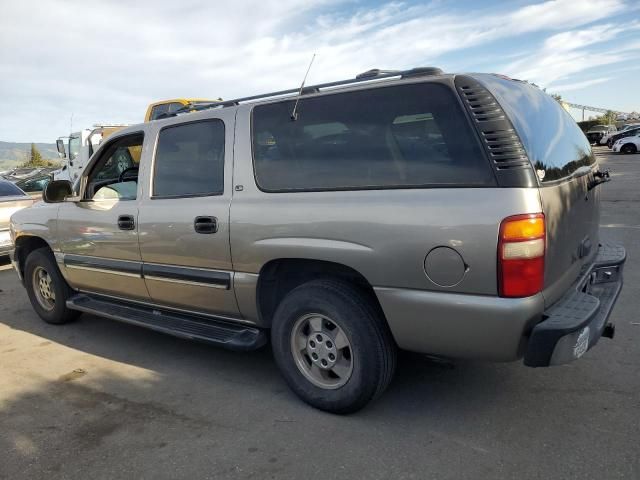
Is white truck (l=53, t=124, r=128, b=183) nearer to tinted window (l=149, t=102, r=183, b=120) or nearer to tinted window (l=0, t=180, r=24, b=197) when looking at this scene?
tinted window (l=149, t=102, r=183, b=120)

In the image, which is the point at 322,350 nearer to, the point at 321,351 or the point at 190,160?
the point at 321,351

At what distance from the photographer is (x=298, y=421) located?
3.11 meters

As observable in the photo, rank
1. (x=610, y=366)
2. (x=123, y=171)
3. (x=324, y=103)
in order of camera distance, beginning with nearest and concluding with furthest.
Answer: (x=324, y=103) < (x=610, y=366) < (x=123, y=171)

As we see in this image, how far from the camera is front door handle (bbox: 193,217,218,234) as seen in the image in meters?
3.46

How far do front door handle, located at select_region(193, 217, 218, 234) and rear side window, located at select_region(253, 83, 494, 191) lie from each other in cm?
42

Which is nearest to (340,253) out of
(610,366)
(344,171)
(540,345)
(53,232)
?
(344,171)

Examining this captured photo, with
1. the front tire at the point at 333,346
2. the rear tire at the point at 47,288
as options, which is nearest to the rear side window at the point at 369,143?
the front tire at the point at 333,346

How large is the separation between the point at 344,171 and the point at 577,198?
1345 millimetres

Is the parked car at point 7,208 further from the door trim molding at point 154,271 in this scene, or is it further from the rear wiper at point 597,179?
the rear wiper at point 597,179

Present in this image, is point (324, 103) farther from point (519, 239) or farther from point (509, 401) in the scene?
point (509, 401)

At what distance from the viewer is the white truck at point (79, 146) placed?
579 inches

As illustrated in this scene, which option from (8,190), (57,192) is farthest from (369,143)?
(8,190)

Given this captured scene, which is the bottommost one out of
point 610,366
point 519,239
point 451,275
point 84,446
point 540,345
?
point 84,446

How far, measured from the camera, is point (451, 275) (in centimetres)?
257
